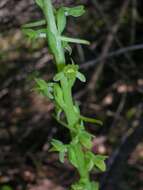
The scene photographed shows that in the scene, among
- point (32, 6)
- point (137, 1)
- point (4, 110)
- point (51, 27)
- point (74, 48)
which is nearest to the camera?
point (51, 27)

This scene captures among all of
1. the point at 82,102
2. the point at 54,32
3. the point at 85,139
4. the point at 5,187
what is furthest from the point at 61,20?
the point at 82,102

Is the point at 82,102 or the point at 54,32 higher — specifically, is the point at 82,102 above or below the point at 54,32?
below

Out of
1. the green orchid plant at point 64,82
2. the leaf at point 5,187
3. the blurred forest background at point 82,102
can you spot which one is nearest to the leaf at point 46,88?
the green orchid plant at point 64,82

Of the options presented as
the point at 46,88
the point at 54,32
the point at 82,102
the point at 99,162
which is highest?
the point at 54,32

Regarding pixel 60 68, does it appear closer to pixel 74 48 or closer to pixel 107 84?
pixel 74 48

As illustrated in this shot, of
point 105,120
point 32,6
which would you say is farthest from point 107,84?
point 32,6

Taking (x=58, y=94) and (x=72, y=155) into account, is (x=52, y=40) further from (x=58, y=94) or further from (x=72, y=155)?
(x=72, y=155)

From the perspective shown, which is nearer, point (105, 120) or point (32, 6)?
point (32, 6)
